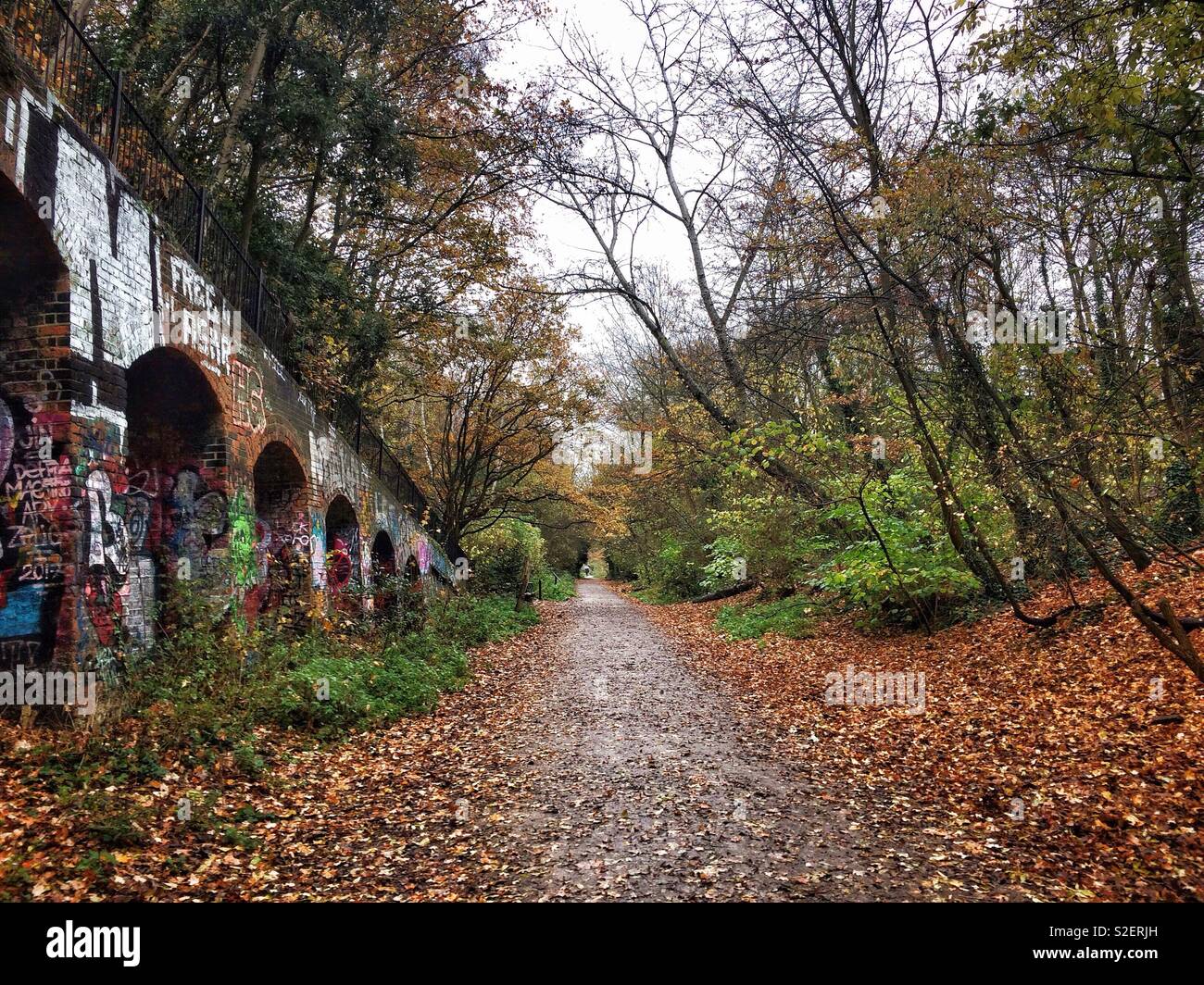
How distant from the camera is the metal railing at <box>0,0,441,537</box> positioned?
5.84m

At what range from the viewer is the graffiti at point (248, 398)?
28.2 ft

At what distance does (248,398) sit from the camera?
353 inches

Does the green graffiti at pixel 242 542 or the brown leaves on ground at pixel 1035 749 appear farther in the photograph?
the green graffiti at pixel 242 542

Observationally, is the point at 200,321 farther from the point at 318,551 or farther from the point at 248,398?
the point at 318,551

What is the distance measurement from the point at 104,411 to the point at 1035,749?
8789mm

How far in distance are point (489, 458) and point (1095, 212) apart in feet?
51.2

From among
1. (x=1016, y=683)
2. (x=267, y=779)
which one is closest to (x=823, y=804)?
(x=1016, y=683)

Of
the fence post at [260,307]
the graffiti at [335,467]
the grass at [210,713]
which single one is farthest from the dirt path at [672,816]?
the fence post at [260,307]

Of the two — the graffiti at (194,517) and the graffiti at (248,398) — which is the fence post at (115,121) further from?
the graffiti at (194,517)

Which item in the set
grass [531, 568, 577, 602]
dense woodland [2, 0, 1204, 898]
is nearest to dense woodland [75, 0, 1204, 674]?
dense woodland [2, 0, 1204, 898]

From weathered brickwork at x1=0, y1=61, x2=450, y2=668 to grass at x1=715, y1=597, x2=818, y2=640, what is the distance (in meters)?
9.06

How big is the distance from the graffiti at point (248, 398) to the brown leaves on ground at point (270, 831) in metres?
4.48

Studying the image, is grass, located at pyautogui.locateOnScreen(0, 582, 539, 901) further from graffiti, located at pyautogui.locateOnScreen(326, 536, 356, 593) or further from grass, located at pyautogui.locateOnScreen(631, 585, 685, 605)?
grass, located at pyautogui.locateOnScreen(631, 585, 685, 605)
